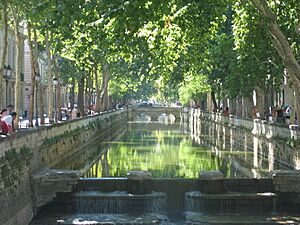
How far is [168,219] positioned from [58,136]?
41.9ft

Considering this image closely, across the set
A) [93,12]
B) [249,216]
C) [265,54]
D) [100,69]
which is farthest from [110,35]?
[100,69]

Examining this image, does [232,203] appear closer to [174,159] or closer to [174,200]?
[174,200]

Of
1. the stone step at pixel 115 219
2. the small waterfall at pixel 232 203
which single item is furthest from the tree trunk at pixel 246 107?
the stone step at pixel 115 219

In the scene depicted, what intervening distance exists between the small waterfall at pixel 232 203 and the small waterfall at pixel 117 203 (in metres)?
1.34

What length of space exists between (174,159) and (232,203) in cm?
1547

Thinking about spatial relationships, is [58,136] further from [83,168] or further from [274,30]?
[274,30]

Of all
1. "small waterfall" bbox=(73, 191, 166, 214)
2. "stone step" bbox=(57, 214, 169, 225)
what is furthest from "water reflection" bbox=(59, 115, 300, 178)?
"stone step" bbox=(57, 214, 169, 225)

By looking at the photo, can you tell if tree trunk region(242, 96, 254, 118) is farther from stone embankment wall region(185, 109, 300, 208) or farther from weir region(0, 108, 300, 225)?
weir region(0, 108, 300, 225)

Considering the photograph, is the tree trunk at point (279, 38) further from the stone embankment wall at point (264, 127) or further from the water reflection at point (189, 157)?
the water reflection at point (189, 157)

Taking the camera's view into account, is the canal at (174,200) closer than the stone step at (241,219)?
No

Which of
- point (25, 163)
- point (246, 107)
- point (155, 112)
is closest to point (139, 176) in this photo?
point (25, 163)

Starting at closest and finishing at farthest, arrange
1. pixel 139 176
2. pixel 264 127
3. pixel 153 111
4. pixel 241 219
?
1. pixel 241 219
2. pixel 139 176
3. pixel 264 127
4. pixel 153 111

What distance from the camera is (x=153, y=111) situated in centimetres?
11125

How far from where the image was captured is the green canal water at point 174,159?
3234 cm
